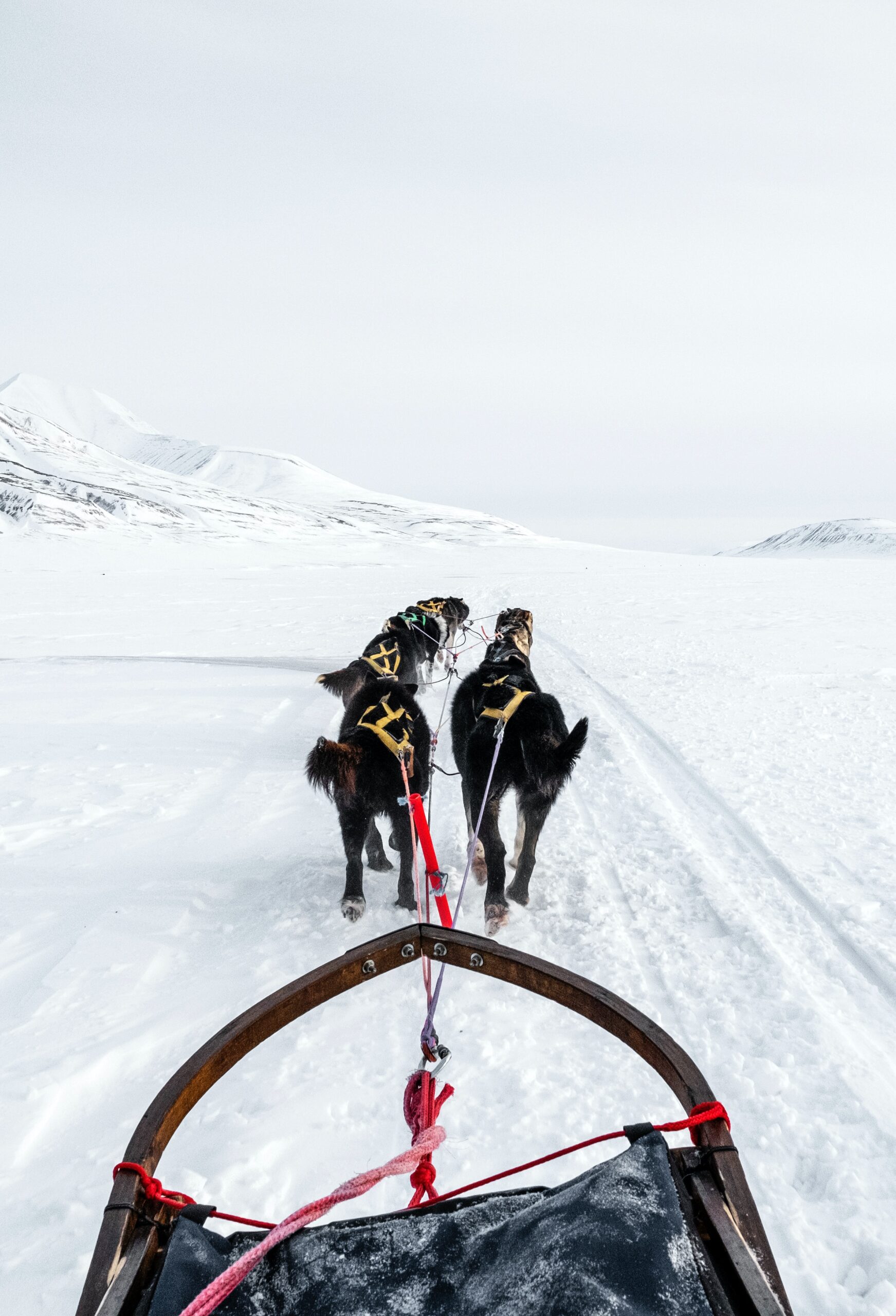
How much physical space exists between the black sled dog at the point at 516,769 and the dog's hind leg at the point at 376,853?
534 millimetres

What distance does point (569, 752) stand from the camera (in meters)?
3.24

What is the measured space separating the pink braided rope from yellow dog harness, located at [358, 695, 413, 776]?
2064mm

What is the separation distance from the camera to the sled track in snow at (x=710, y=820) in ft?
9.80

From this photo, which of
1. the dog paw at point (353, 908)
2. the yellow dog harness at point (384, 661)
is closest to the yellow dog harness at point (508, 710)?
the dog paw at point (353, 908)

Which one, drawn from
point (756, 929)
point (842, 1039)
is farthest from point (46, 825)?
point (842, 1039)

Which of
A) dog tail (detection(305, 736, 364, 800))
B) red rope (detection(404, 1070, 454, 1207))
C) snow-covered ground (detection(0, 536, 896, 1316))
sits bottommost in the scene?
snow-covered ground (detection(0, 536, 896, 1316))

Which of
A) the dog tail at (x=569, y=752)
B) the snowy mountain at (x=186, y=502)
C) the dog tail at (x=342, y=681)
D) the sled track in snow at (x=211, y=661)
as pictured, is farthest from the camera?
the snowy mountain at (x=186, y=502)

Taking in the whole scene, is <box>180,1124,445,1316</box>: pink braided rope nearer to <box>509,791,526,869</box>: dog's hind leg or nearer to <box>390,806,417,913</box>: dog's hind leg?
<box>390,806,417,913</box>: dog's hind leg

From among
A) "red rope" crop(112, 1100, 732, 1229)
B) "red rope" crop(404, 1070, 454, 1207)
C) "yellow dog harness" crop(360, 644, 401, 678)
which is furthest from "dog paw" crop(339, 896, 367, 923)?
"yellow dog harness" crop(360, 644, 401, 678)

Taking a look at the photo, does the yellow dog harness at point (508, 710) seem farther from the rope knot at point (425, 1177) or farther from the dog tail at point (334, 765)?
the rope knot at point (425, 1177)

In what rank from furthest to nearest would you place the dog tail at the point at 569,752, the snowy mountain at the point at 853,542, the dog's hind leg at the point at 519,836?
the snowy mountain at the point at 853,542, the dog's hind leg at the point at 519,836, the dog tail at the point at 569,752

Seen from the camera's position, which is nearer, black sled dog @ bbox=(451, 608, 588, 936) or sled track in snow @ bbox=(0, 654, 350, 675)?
black sled dog @ bbox=(451, 608, 588, 936)

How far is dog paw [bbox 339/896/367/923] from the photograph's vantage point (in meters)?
3.35

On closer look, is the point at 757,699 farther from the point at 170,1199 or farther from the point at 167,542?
the point at 167,542
